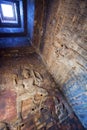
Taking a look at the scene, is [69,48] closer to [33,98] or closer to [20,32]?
[33,98]

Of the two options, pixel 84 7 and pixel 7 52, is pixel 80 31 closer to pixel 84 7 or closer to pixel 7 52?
pixel 84 7

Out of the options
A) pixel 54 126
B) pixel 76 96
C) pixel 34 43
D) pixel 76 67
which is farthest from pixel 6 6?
pixel 54 126

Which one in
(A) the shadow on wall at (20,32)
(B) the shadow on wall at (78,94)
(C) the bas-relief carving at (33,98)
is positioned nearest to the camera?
(B) the shadow on wall at (78,94)

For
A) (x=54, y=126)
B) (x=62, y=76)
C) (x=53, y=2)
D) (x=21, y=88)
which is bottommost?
(x=54, y=126)

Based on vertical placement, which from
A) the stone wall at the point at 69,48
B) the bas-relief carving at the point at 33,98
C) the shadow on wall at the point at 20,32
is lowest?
the bas-relief carving at the point at 33,98

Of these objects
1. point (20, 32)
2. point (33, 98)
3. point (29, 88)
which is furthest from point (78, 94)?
point (20, 32)

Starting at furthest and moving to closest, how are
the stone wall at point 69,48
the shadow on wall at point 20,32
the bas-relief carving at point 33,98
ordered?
1. the shadow on wall at point 20,32
2. the bas-relief carving at point 33,98
3. the stone wall at point 69,48

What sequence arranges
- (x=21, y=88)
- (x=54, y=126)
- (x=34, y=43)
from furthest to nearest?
(x=34, y=43) < (x=21, y=88) < (x=54, y=126)

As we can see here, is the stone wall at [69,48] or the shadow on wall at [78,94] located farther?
the shadow on wall at [78,94]

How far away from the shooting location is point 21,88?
2633mm

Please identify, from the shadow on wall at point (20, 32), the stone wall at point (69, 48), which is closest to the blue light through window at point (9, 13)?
the shadow on wall at point (20, 32)

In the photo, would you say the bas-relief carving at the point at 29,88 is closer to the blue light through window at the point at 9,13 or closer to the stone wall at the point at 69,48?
the stone wall at the point at 69,48

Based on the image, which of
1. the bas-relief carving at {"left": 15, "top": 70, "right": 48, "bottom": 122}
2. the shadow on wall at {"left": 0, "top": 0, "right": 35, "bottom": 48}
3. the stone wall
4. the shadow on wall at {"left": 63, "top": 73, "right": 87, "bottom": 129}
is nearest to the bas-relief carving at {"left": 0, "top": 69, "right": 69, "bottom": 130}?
the bas-relief carving at {"left": 15, "top": 70, "right": 48, "bottom": 122}

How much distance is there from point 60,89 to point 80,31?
61.8 inches
